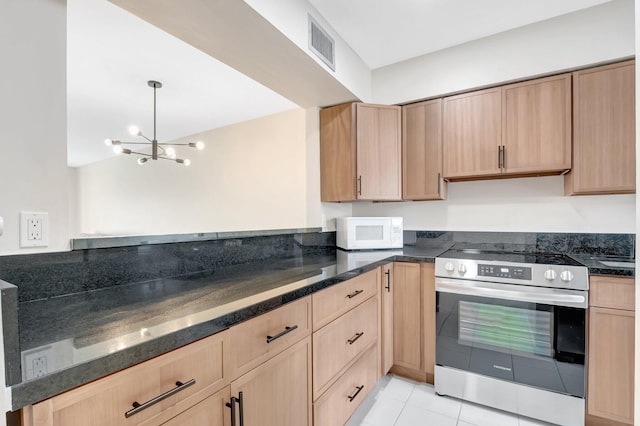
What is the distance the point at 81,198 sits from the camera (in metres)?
6.61

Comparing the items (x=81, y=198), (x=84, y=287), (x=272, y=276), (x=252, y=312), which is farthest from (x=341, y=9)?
(x=81, y=198)

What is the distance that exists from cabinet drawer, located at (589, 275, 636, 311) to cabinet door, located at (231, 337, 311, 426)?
158cm

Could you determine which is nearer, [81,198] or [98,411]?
[98,411]

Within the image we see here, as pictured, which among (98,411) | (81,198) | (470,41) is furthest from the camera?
(81,198)

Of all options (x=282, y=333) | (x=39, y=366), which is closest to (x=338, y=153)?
(x=282, y=333)

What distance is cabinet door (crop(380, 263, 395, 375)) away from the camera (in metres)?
2.06

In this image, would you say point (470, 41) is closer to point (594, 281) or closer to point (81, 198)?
point (594, 281)

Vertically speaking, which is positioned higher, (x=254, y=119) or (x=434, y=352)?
(x=254, y=119)

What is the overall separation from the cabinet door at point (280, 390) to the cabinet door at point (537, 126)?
1905mm

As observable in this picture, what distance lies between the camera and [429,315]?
207 cm

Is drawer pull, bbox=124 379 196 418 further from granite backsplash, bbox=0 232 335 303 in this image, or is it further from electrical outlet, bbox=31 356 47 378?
granite backsplash, bbox=0 232 335 303

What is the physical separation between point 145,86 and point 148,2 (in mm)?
1817

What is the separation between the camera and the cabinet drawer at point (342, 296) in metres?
1.38

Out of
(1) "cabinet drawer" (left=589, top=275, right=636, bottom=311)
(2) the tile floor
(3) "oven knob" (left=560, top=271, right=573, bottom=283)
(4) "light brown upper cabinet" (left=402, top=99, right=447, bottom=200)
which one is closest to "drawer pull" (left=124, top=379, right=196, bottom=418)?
(2) the tile floor
